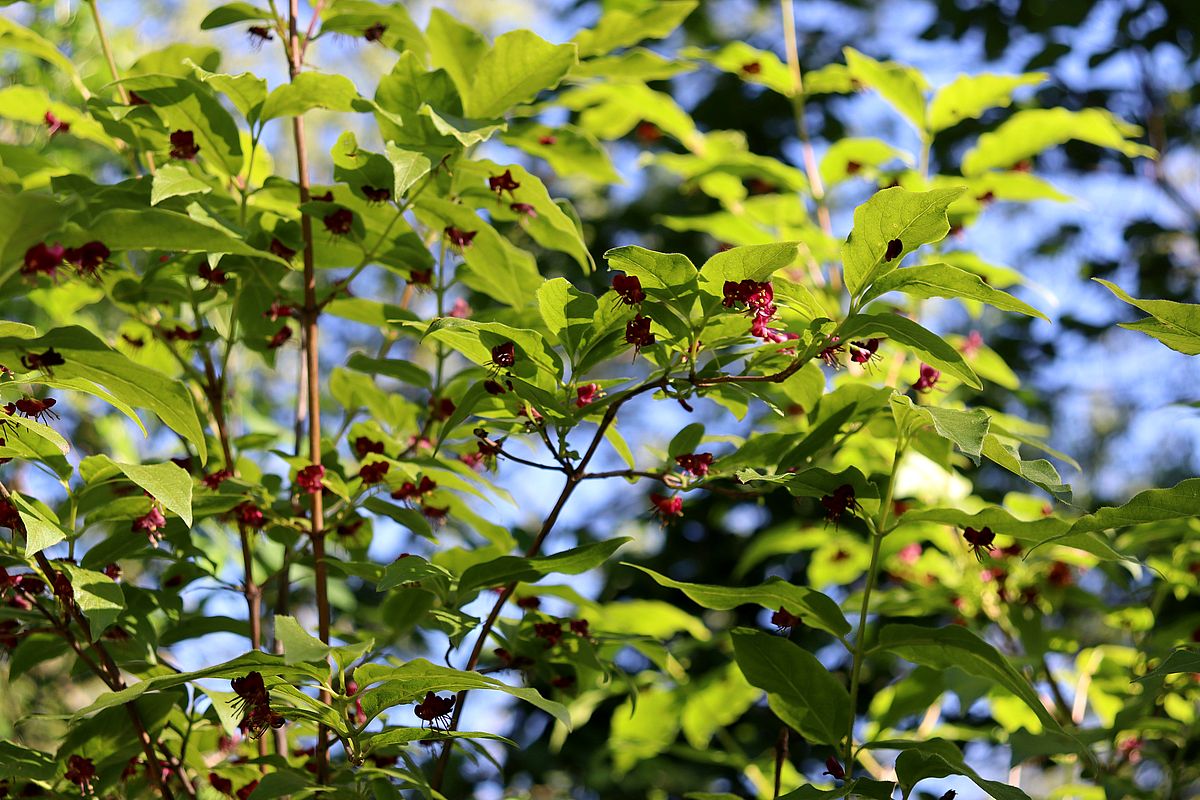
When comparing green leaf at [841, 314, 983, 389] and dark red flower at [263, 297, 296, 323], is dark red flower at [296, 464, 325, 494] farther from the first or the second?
green leaf at [841, 314, 983, 389]

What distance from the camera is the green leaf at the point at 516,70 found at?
1.25 metres

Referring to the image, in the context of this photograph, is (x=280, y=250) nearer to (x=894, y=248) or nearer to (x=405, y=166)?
(x=405, y=166)

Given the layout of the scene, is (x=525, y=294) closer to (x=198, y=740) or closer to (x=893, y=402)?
(x=893, y=402)

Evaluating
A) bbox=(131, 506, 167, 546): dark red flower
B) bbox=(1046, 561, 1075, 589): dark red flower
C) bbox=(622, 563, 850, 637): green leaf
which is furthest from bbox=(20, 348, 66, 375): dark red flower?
bbox=(1046, 561, 1075, 589): dark red flower

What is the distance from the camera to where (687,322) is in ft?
3.51

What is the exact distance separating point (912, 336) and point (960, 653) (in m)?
0.36

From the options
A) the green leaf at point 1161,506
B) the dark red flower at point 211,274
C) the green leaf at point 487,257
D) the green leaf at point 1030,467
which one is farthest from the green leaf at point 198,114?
the green leaf at point 1161,506

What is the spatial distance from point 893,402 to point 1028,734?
52cm

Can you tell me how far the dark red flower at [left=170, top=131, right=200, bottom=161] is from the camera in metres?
1.25

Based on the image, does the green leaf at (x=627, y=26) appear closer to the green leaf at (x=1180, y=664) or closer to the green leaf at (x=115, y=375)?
the green leaf at (x=115, y=375)

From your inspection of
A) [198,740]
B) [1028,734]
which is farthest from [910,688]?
[198,740]

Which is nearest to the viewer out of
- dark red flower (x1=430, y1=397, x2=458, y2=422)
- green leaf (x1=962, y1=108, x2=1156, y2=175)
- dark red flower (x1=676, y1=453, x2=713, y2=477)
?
dark red flower (x1=676, y1=453, x2=713, y2=477)

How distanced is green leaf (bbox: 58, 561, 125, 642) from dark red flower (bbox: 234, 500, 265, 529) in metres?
0.22

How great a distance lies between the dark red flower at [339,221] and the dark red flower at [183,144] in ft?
0.56
